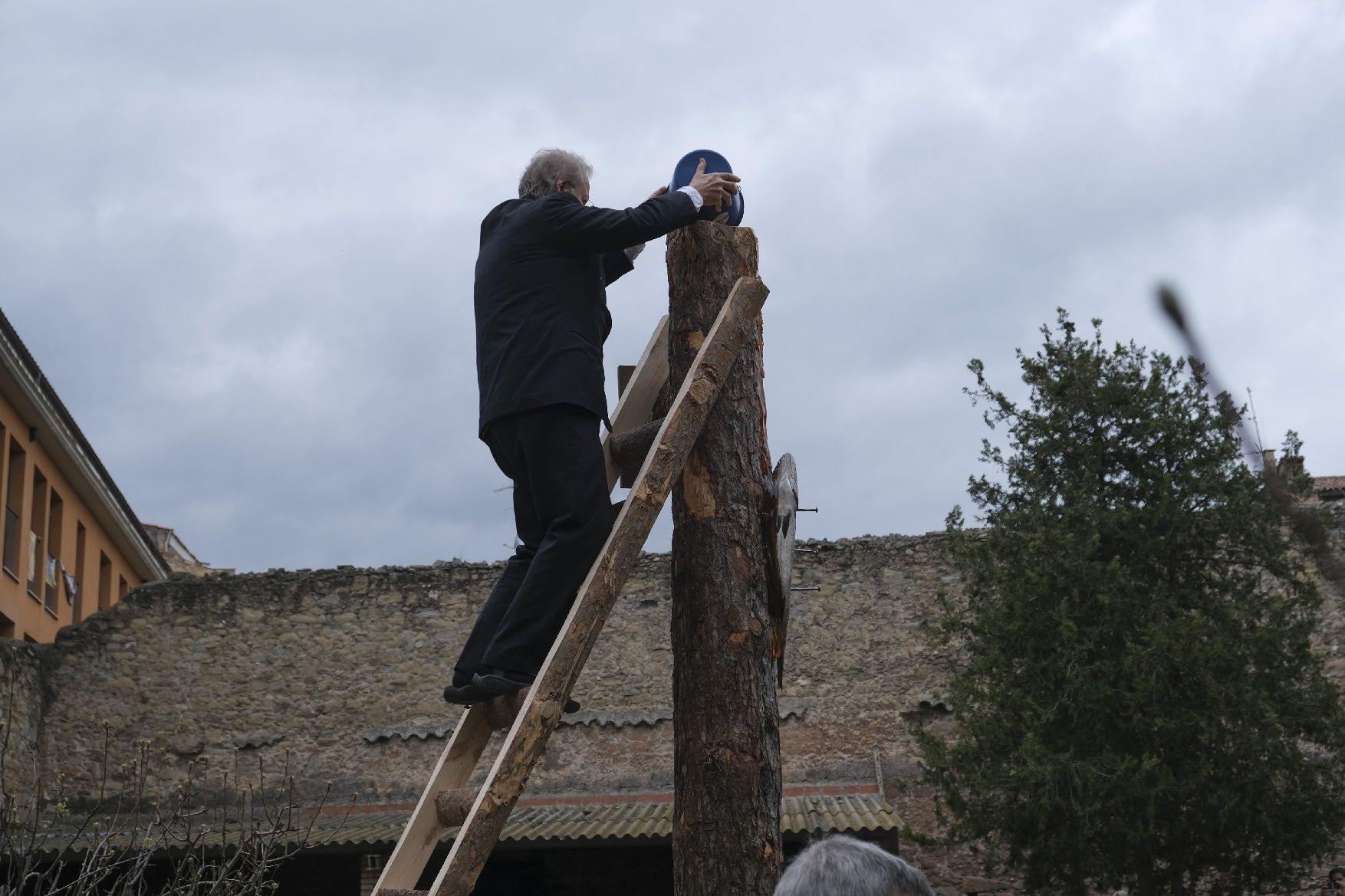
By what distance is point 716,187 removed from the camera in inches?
140

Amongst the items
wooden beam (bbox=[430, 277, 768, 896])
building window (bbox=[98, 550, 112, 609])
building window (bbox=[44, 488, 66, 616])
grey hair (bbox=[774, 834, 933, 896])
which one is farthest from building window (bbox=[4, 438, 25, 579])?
grey hair (bbox=[774, 834, 933, 896])

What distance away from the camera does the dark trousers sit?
10.2 feet

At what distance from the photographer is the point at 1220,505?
29.7 ft

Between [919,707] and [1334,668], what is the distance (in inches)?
139

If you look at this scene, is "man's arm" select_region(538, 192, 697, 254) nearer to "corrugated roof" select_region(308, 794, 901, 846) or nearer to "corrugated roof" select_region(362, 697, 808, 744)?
"corrugated roof" select_region(308, 794, 901, 846)

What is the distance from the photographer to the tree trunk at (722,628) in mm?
3201

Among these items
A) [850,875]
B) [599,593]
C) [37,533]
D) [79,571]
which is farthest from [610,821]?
[79,571]

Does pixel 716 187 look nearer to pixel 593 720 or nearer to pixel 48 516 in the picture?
pixel 593 720

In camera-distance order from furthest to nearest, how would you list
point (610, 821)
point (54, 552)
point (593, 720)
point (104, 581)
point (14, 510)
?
point (104, 581) → point (54, 552) → point (14, 510) → point (593, 720) → point (610, 821)

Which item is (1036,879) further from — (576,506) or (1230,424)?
(1230,424)

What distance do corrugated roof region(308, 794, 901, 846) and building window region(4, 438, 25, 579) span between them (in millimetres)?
6501

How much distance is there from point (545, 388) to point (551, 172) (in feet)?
2.36

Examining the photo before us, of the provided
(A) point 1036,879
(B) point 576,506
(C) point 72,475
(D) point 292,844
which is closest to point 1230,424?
(B) point 576,506

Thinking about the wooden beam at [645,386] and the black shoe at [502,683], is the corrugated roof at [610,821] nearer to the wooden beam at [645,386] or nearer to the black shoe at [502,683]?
the wooden beam at [645,386]
